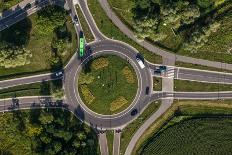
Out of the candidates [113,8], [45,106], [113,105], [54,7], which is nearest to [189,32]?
[113,8]

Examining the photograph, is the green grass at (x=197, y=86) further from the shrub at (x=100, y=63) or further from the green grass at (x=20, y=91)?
the green grass at (x=20, y=91)

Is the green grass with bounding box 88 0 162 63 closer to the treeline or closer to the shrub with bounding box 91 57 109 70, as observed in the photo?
the treeline

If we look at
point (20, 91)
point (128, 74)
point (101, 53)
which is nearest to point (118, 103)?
point (128, 74)

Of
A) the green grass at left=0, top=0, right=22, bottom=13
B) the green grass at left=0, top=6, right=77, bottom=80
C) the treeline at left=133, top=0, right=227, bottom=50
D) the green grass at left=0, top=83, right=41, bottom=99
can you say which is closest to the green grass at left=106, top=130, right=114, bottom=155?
the green grass at left=0, top=83, right=41, bottom=99

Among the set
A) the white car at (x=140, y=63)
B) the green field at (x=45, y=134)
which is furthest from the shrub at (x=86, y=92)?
the white car at (x=140, y=63)

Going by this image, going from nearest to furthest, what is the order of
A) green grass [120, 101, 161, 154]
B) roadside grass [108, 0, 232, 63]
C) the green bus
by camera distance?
roadside grass [108, 0, 232, 63] < the green bus < green grass [120, 101, 161, 154]

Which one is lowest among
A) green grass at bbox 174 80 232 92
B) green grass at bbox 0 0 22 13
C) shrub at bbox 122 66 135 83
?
green grass at bbox 174 80 232 92

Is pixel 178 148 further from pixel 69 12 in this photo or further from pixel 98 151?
pixel 69 12
